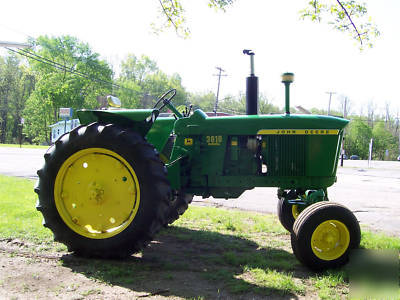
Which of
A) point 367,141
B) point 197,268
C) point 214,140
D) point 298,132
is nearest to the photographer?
point 197,268

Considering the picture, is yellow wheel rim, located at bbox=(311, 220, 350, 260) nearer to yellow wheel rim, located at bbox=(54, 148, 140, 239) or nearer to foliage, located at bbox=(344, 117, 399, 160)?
yellow wheel rim, located at bbox=(54, 148, 140, 239)

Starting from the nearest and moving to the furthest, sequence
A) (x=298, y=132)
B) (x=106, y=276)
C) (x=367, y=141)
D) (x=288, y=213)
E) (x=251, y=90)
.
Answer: (x=106, y=276) → (x=298, y=132) → (x=251, y=90) → (x=288, y=213) → (x=367, y=141)

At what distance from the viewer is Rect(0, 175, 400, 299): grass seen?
327 cm

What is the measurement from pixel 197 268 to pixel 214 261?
0.31 meters

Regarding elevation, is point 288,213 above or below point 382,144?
above

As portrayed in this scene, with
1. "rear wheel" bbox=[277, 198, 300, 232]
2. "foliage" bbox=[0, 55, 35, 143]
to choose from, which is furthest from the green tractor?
"foliage" bbox=[0, 55, 35, 143]

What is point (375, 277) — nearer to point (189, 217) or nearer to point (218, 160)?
point (218, 160)

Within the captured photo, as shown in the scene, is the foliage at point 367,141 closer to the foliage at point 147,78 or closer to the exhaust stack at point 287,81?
the foliage at point 147,78

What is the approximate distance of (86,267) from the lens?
12.1 ft

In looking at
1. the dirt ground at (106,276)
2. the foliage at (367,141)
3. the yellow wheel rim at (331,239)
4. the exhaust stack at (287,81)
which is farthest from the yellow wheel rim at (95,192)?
the foliage at (367,141)

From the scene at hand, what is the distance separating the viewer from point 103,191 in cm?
411

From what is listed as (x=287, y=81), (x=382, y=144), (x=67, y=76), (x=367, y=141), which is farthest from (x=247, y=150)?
(x=382, y=144)

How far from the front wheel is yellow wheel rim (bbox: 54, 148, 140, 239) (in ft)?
5.80

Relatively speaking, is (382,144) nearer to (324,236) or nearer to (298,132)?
(298,132)
